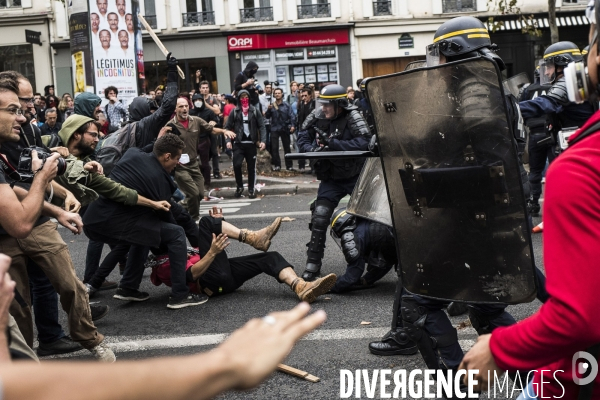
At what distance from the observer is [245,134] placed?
12.6 meters

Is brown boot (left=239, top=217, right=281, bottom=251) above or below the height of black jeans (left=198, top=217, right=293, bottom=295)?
above

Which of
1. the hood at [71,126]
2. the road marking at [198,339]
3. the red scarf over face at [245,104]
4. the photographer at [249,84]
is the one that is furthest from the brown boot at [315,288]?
the photographer at [249,84]

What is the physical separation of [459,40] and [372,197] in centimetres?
122

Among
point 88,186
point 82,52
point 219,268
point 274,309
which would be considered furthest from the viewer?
point 82,52

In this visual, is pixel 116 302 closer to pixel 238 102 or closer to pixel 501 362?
pixel 501 362

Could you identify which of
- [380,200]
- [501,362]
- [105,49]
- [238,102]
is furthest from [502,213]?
[105,49]

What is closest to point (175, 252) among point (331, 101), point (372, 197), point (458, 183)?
point (331, 101)

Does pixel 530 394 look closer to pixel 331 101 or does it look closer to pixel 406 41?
pixel 331 101

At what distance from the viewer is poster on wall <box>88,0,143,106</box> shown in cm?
1462

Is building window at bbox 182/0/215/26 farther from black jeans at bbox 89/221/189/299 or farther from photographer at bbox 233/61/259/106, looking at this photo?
black jeans at bbox 89/221/189/299

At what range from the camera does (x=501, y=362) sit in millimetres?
1666

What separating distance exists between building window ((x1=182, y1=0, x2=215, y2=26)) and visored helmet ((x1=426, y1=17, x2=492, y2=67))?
26.5 meters

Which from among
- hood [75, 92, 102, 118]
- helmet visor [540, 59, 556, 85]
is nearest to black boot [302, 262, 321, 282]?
hood [75, 92, 102, 118]

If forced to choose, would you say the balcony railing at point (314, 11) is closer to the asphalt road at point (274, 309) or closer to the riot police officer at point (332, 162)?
the asphalt road at point (274, 309)
